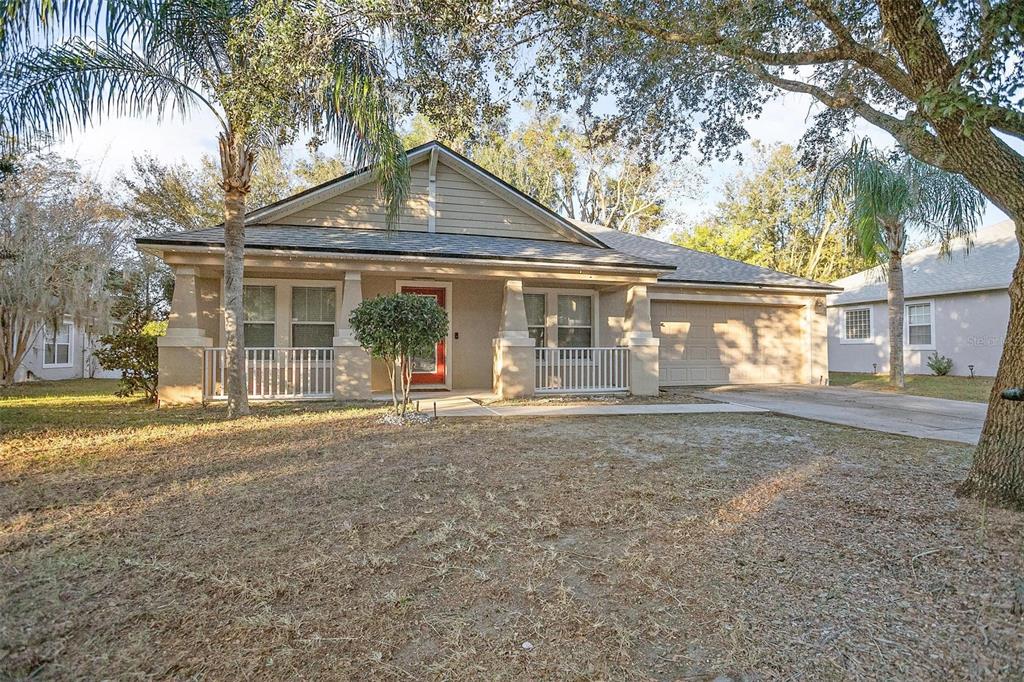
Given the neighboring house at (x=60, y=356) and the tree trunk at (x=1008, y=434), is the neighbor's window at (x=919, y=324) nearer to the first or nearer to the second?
the tree trunk at (x=1008, y=434)

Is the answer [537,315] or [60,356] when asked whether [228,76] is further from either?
[60,356]

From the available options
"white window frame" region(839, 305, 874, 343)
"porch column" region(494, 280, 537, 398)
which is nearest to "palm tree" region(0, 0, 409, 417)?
"porch column" region(494, 280, 537, 398)

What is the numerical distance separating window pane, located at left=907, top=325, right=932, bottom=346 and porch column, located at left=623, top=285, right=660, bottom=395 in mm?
12463

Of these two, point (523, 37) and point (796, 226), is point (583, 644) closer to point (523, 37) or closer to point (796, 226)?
point (523, 37)

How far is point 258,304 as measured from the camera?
10445mm

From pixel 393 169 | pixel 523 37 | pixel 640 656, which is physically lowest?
pixel 640 656

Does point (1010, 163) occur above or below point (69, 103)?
below

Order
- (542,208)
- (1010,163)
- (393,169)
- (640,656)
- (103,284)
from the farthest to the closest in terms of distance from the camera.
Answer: (103,284)
(542,208)
(393,169)
(1010,163)
(640,656)

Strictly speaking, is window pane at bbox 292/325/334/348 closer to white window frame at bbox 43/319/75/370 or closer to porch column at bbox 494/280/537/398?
porch column at bbox 494/280/537/398

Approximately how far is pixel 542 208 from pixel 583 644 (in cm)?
1091

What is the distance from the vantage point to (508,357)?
10070 mm

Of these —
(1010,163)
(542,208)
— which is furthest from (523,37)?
(1010,163)

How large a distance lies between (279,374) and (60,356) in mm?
15857

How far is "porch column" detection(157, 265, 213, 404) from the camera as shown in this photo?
9000 millimetres
